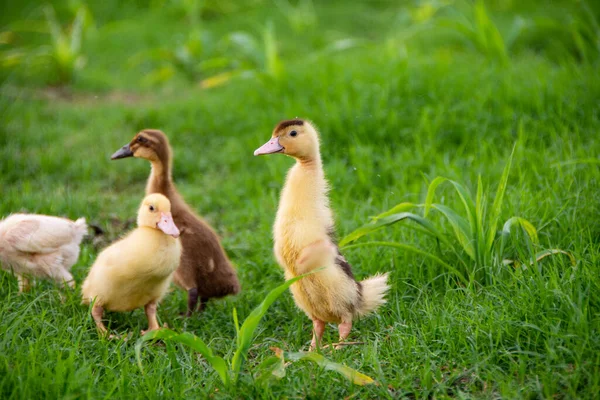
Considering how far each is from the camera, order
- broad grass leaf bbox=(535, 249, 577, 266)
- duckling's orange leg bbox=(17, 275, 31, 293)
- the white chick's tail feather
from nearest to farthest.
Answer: broad grass leaf bbox=(535, 249, 577, 266), duckling's orange leg bbox=(17, 275, 31, 293), the white chick's tail feather

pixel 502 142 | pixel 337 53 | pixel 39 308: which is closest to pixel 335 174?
pixel 502 142

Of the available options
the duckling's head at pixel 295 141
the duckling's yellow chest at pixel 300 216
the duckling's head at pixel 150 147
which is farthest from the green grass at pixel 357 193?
the duckling's head at pixel 295 141

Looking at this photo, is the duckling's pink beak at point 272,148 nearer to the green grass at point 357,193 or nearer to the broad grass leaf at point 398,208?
the broad grass leaf at point 398,208

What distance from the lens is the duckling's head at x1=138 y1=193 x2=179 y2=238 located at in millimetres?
3473

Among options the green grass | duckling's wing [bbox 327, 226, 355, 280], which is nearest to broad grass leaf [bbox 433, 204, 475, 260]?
the green grass

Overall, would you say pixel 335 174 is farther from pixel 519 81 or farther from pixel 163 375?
pixel 163 375

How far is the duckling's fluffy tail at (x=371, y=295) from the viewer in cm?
344

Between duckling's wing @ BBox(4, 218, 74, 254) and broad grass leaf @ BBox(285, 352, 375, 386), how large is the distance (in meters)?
1.95

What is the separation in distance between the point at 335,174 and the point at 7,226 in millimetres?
2671

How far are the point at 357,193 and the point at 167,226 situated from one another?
87.5 inches

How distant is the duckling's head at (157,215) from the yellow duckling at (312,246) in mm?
587

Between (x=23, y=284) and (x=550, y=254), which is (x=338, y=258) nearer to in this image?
(x=550, y=254)

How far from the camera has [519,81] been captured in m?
6.51

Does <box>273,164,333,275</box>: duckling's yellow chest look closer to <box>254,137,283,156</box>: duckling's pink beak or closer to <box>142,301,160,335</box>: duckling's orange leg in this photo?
<box>254,137,283,156</box>: duckling's pink beak
